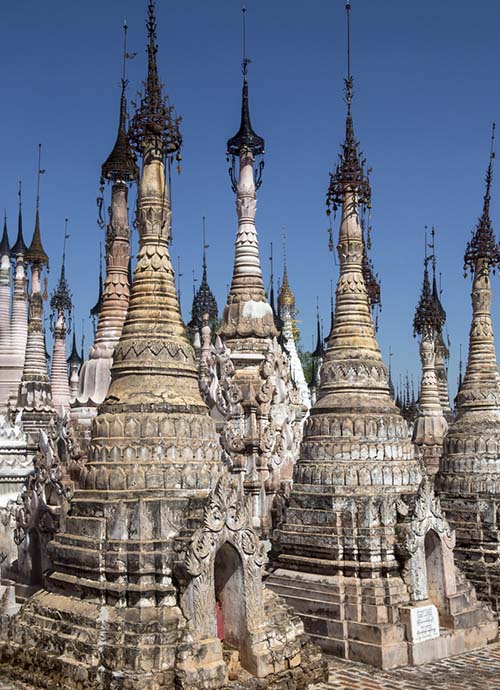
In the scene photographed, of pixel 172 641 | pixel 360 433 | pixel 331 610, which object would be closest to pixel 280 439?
pixel 360 433

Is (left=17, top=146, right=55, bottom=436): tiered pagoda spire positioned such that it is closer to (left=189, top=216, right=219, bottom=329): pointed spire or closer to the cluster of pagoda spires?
the cluster of pagoda spires

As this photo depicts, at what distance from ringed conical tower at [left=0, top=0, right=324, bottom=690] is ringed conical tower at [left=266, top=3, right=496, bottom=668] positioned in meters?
2.41

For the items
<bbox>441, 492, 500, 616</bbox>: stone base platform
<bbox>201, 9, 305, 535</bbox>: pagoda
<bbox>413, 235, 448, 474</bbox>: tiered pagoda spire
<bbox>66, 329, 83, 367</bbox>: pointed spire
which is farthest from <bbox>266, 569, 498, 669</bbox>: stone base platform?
<bbox>66, 329, 83, 367</bbox>: pointed spire

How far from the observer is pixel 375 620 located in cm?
1484

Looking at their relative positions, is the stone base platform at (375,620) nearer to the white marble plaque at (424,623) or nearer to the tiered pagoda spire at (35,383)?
the white marble plaque at (424,623)

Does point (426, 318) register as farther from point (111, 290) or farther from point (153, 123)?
point (153, 123)

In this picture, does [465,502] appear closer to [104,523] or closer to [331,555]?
[331,555]

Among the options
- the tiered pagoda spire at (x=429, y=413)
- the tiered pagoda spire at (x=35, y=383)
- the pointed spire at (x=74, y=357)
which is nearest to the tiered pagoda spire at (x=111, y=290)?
the tiered pagoda spire at (x=35, y=383)

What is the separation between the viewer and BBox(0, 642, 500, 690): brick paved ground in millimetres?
13250

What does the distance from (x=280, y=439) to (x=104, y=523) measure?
499 inches

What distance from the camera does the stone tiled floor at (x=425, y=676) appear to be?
13.2m

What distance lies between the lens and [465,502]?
19.6 metres

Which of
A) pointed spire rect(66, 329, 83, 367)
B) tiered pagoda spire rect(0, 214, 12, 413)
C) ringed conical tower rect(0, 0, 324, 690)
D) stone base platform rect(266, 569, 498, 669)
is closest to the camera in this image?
ringed conical tower rect(0, 0, 324, 690)

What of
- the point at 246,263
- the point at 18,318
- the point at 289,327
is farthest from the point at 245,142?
the point at 289,327
